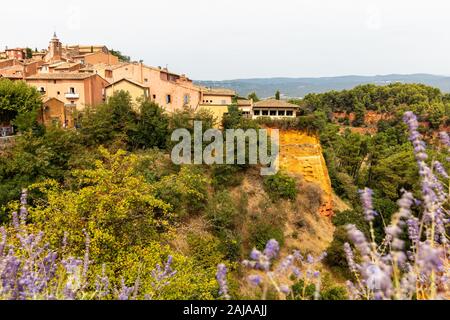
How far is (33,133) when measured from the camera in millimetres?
19438

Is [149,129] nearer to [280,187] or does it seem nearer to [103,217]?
[280,187]

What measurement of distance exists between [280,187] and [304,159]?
3.54 metres

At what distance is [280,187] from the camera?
24.7 meters

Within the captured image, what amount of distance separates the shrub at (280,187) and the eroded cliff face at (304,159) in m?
1.44

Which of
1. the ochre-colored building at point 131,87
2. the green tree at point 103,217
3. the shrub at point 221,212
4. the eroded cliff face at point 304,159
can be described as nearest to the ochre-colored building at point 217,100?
the ochre-colored building at point 131,87

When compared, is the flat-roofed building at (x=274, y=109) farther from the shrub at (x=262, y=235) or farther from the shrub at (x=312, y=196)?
the shrub at (x=262, y=235)

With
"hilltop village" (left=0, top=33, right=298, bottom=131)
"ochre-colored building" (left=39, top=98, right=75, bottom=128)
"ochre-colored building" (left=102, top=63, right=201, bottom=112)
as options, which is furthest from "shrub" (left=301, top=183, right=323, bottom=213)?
"ochre-colored building" (left=39, top=98, right=75, bottom=128)

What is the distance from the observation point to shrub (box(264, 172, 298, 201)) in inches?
969

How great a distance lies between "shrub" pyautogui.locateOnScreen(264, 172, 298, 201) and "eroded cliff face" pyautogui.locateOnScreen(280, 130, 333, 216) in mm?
1439

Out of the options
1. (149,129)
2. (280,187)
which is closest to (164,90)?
(149,129)

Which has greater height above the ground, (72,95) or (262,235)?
(72,95)

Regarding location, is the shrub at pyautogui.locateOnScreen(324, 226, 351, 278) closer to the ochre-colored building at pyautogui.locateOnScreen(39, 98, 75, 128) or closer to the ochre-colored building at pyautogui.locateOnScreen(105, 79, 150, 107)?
the ochre-colored building at pyautogui.locateOnScreen(105, 79, 150, 107)

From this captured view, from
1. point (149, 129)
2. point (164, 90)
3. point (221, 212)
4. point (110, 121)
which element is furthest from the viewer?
point (164, 90)

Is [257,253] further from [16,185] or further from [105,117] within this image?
[105,117]
